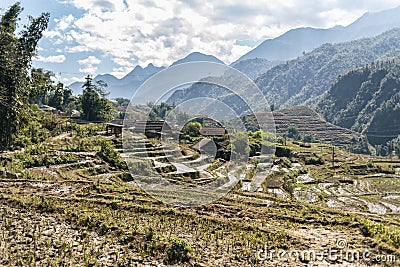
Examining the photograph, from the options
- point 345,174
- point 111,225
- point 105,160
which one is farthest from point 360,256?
point 345,174

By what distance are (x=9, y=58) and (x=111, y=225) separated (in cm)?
854

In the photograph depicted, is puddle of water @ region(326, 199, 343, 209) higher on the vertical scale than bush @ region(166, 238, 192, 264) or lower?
lower

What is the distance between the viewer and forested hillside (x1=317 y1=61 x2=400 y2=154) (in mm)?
95938

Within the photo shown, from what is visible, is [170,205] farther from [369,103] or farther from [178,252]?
[369,103]

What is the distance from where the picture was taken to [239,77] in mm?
8117

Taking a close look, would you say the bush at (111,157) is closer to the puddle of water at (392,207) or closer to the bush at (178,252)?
the bush at (178,252)

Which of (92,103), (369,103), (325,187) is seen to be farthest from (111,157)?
(369,103)

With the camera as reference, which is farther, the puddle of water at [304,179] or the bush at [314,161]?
the bush at [314,161]

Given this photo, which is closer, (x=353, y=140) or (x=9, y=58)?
(x=9, y=58)

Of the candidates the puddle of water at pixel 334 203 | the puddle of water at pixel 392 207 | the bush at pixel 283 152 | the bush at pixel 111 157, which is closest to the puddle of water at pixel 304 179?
the puddle of water at pixel 334 203

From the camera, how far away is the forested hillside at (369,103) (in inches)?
3777

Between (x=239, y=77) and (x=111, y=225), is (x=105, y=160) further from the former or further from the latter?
(x=239, y=77)

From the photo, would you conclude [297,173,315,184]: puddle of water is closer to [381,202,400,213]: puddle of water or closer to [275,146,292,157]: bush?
[381,202,400,213]: puddle of water

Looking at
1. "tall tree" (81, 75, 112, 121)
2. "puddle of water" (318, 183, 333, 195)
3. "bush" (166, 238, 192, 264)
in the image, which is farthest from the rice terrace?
"tall tree" (81, 75, 112, 121)
